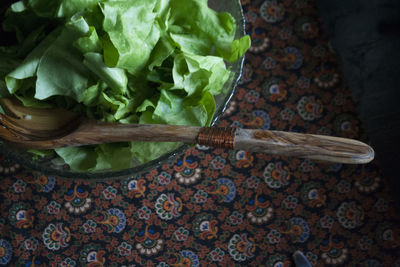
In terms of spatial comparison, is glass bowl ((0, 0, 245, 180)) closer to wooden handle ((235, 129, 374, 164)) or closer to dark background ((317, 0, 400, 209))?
wooden handle ((235, 129, 374, 164))

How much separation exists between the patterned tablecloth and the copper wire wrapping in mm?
264

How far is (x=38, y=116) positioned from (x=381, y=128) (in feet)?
2.26

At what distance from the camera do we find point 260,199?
0.86 metres

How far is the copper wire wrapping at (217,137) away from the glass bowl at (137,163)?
74mm

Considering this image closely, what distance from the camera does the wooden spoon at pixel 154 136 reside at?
55 centimetres

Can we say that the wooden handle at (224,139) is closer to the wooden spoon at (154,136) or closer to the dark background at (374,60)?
the wooden spoon at (154,136)

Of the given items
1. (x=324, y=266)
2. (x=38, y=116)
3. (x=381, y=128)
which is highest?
(x=38, y=116)

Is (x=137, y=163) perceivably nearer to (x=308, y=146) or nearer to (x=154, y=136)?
(x=154, y=136)

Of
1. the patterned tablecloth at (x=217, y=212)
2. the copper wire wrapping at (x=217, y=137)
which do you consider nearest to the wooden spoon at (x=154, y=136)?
the copper wire wrapping at (x=217, y=137)

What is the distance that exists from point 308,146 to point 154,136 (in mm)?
221

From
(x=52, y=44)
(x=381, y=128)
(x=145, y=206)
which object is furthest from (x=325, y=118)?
(x=52, y=44)

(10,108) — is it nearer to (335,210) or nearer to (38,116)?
(38,116)

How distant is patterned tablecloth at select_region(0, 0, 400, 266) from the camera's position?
33.1 inches

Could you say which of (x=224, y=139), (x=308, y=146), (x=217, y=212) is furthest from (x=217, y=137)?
(x=217, y=212)
